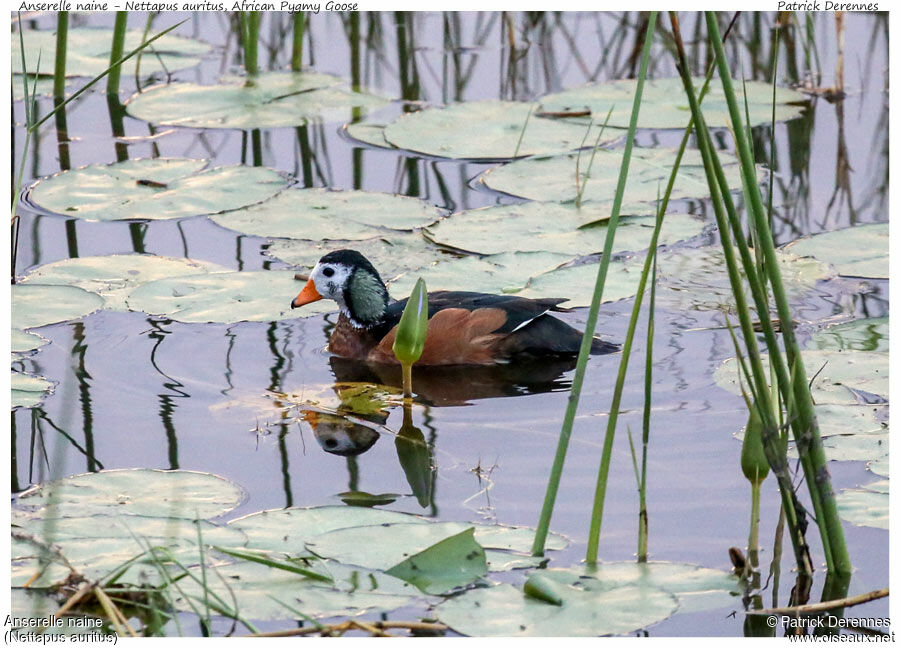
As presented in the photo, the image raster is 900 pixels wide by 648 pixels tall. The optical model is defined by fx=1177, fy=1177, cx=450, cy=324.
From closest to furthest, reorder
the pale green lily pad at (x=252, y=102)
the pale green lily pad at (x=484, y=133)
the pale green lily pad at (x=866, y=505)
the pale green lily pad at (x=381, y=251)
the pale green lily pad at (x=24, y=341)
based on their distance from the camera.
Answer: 1. the pale green lily pad at (x=866, y=505)
2. the pale green lily pad at (x=24, y=341)
3. the pale green lily pad at (x=381, y=251)
4. the pale green lily pad at (x=484, y=133)
5. the pale green lily pad at (x=252, y=102)

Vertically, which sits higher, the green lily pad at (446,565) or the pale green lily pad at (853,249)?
the pale green lily pad at (853,249)

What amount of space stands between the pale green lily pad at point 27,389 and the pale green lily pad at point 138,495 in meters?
0.75

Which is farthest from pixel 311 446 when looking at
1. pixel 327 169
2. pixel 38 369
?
pixel 327 169

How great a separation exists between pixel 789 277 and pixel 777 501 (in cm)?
244

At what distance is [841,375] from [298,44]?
586cm

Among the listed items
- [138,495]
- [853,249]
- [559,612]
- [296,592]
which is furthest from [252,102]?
[559,612]

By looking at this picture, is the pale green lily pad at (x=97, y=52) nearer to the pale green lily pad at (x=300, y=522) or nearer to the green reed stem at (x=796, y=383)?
the pale green lily pad at (x=300, y=522)

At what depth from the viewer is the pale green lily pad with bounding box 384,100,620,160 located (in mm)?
8203

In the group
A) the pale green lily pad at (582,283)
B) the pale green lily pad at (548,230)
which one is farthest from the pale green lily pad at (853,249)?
the pale green lily pad at (582,283)

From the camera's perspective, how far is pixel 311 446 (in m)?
5.01

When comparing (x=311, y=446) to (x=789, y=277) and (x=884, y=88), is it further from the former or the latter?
(x=884, y=88)

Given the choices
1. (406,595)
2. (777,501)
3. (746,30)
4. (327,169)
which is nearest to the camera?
(406,595)

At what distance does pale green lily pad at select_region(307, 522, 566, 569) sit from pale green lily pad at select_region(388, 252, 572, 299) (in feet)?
8.34

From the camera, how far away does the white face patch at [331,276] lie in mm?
6086
